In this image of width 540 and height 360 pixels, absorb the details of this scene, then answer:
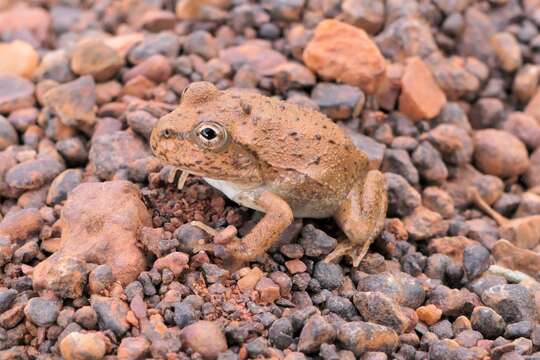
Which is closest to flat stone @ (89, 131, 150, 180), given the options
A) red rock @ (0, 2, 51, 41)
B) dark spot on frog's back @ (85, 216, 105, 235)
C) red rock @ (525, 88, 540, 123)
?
dark spot on frog's back @ (85, 216, 105, 235)


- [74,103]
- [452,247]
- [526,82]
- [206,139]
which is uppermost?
[206,139]

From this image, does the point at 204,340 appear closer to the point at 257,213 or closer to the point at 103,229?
the point at 103,229

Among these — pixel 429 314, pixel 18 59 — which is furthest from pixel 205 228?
pixel 18 59

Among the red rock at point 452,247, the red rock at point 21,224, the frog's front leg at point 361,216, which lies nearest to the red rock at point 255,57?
the frog's front leg at point 361,216

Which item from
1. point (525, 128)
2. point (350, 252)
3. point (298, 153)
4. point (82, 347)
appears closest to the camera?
point (82, 347)

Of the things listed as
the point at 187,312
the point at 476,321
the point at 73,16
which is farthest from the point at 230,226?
the point at 73,16

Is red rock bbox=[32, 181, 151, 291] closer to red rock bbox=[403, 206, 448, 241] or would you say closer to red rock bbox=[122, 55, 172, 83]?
red rock bbox=[122, 55, 172, 83]
